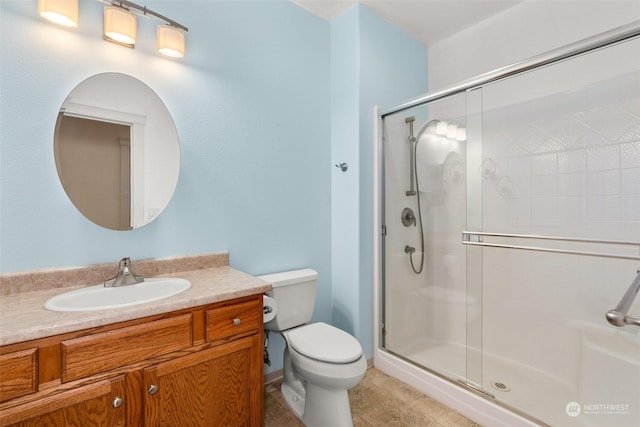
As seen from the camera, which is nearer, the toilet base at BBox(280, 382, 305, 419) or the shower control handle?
the toilet base at BBox(280, 382, 305, 419)

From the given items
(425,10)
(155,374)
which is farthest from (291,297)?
(425,10)

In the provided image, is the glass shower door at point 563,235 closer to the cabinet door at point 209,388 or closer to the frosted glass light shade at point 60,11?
the cabinet door at point 209,388

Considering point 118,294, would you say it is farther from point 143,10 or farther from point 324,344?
point 143,10

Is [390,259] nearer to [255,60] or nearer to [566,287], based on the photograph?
[566,287]

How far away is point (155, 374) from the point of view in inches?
43.9

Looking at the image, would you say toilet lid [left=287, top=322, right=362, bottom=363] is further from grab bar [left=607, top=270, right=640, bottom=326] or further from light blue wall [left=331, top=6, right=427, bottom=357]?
grab bar [left=607, top=270, right=640, bottom=326]

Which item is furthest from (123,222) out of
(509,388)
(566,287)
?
(566,287)

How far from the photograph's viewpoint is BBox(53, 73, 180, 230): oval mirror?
1.36 metres

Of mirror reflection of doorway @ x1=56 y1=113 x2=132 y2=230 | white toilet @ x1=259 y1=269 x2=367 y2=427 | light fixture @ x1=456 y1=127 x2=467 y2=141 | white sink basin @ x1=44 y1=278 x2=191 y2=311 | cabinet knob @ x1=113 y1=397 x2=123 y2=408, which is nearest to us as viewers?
cabinet knob @ x1=113 y1=397 x2=123 y2=408

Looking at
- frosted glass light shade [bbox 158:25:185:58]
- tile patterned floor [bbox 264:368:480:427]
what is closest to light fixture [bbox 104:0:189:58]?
frosted glass light shade [bbox 158:25:185:58]

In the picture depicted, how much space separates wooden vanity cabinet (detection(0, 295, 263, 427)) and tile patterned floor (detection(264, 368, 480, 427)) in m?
0.38

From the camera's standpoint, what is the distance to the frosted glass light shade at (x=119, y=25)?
1379 millimetres

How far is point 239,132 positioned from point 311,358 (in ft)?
4.40

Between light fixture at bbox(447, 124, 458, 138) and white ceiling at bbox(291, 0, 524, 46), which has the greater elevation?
white ceiling at bbox(291, 0, 524, 46)
